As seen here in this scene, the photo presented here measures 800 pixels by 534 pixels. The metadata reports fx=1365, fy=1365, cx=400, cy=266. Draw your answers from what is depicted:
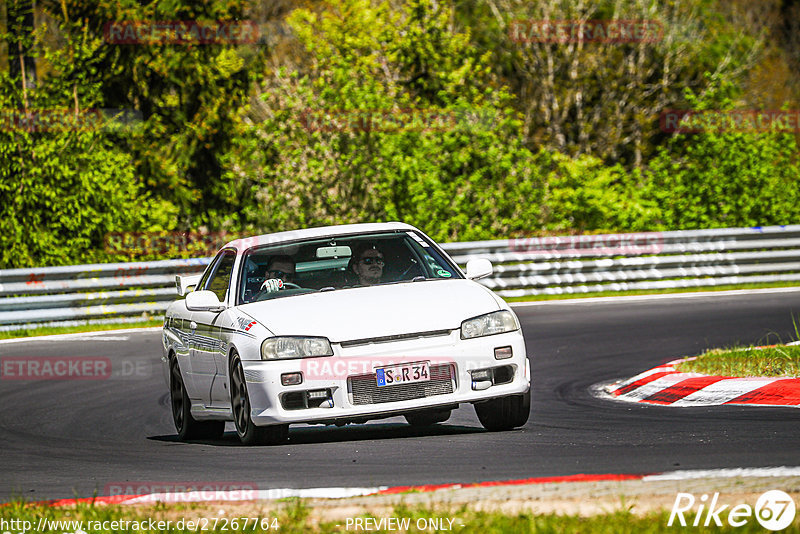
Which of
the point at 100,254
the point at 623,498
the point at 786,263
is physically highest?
the point at 623,498

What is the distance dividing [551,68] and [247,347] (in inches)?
1258

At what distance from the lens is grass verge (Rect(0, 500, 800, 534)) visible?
17.5 ft

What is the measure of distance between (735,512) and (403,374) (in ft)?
10.8

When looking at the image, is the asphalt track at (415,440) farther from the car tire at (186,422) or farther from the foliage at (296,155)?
the foliage at (296,155)

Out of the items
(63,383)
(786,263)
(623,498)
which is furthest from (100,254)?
(623,498)

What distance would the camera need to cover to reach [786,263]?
22578 millimetres

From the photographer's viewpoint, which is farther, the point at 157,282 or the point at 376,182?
the point at 376,182

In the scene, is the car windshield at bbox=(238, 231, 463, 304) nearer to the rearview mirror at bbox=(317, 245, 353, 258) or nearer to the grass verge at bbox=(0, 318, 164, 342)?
the rearview mirror at bbox=(317, 245, 353, 258)

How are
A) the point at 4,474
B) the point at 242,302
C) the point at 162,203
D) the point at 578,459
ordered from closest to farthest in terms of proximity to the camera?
the point at 578,459
the point at 4,474
the point at 242,302
the point at 162,203

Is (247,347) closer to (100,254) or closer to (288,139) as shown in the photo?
(100,254)

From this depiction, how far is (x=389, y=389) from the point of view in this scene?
838cm

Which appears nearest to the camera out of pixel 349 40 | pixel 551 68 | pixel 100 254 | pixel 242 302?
pixel 242 302

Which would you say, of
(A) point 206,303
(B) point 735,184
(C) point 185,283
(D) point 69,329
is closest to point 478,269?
(A) point 206,303

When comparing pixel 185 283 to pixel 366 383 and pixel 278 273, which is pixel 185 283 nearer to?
pixel 278 273
